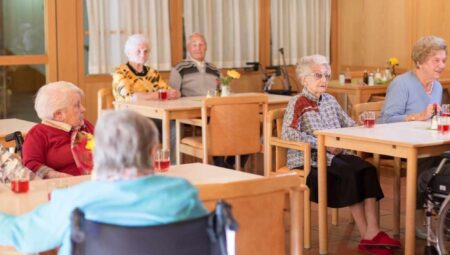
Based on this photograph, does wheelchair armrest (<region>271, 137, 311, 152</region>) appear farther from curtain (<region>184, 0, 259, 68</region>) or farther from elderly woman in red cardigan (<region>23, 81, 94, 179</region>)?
curtain (<region>184, 0, 259, 68</region>)

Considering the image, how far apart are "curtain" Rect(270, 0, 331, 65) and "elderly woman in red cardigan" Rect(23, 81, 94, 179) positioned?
5.44m

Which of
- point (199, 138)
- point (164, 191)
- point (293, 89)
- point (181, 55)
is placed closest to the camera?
point (164, 191)

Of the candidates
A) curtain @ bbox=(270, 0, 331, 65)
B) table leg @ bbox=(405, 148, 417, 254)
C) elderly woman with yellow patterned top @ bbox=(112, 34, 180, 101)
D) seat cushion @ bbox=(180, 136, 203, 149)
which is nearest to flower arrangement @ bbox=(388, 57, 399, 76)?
curtain @ bbox=(270, 0, 331, 65)

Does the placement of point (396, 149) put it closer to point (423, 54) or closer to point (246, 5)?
point (423, 54)

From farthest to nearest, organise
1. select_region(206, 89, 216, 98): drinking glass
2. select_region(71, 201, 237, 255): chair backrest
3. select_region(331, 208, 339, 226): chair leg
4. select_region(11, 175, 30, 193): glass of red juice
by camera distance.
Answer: select_region(206, 89, 216, 98): drinking glass
select_region(331, 208, 339, 226): chair leg
select_region(11, 175, 30, 193): glass of red juice
select_region(71, 201, 237, 255): chair backrest

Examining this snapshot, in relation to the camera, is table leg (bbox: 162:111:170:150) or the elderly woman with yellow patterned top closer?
table leg (bbox: 162:111:170:150)

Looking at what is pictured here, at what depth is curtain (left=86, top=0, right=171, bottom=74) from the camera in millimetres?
7910

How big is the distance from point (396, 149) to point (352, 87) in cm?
357

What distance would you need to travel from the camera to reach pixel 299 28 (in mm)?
9406

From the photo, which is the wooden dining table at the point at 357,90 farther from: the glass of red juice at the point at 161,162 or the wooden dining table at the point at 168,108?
the glass of red juice at the point at 161,162

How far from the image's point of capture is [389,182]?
698cm

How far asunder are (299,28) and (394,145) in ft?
17.3

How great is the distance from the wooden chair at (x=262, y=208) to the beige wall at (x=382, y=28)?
6259 millimetres

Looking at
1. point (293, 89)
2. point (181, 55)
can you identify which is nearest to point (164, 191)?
point (181, 55)
